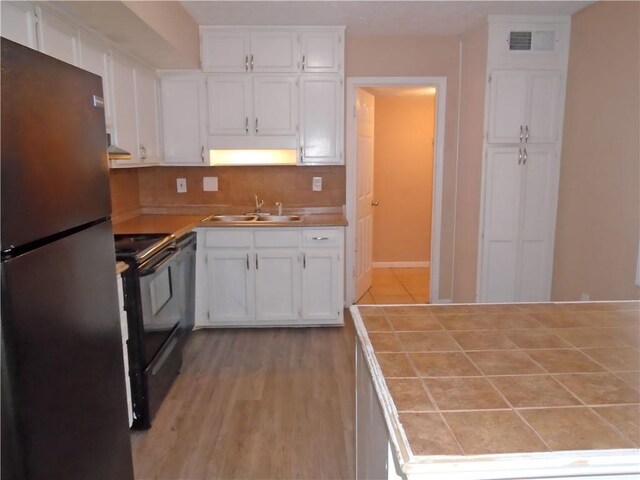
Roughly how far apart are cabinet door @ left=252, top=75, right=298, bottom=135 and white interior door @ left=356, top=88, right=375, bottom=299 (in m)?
0.65

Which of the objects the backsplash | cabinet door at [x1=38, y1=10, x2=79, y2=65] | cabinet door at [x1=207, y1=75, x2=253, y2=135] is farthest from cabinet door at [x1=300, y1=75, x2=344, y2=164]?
cabinet door at [x1=38, y1=10, x2=79, y2=65]

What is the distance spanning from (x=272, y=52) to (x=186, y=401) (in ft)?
8.87

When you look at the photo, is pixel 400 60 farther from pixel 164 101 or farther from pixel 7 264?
pixel 7 264

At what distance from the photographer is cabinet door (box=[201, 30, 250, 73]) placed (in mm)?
3842

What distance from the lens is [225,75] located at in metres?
3.90

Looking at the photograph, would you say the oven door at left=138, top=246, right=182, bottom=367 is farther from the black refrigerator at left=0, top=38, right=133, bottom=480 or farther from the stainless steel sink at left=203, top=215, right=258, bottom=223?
the stainless steel sink at left=203, top=215, right=258, bottom=223

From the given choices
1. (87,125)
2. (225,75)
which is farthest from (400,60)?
(87,125)

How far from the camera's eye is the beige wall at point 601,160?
9.49 feet

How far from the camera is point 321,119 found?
3.97 m

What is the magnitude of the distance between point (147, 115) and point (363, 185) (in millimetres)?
2016

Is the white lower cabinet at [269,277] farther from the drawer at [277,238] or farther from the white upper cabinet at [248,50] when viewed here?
the white upper cabinet at [248,50]

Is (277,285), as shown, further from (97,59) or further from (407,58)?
(407,58)

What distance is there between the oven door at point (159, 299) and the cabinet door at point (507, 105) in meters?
2.54

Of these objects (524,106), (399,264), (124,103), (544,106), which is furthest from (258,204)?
(399,264)
